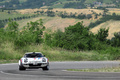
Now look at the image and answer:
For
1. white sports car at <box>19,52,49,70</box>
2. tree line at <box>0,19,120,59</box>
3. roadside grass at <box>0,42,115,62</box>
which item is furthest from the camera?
tree line at <box>0,19,120,59</box>

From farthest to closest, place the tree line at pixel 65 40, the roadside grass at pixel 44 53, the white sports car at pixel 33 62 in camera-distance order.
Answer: the tree line at pixel 65 40, the roadside grass at pixel 44 53, the white sports car at pixel 33 62

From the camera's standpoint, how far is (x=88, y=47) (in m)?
53.2

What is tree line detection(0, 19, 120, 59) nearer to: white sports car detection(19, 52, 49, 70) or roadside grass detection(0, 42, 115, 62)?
roadside grass detection(0, 42, 115, 62)

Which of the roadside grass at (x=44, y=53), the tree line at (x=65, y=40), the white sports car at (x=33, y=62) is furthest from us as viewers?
the tree line at (x=65, y=40)

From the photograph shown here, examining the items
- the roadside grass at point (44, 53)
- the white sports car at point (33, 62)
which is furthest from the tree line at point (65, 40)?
the white sports car at point (33, 62)

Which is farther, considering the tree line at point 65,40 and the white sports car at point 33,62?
the tree line at point 65,40

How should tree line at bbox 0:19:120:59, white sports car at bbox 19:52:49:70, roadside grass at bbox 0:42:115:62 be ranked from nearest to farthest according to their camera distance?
1. white sports car at bbox 19:52:49:70
2. roadside grass at bbox 0:42:115:62
3. tree line at bbox 0:19:120:59

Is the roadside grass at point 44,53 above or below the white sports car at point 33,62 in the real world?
below

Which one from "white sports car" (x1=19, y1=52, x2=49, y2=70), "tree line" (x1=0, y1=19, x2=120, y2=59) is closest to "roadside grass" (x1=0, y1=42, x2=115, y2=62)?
"tree line" (x1=0, y1=19, x2=120, y2=59)

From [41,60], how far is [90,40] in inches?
1414

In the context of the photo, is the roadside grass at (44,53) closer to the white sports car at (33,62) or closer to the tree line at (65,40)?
the tree line at (65,40)

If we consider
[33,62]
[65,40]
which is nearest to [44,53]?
[65,40]

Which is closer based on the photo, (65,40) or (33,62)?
(33,62)

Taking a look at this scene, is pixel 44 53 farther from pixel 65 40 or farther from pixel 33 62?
pixel 33 62
